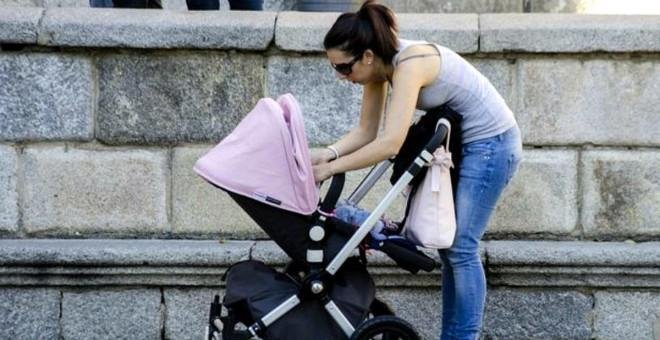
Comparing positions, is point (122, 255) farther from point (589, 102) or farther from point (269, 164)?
point (589, 102)

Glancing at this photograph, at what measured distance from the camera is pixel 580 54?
598 centimetres

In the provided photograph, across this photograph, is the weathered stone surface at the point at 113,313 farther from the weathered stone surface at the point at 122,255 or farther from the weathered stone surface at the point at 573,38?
the weathered stone surface at the point at 573,38

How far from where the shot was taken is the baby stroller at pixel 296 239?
15.4 ft

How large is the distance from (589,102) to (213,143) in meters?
1.95

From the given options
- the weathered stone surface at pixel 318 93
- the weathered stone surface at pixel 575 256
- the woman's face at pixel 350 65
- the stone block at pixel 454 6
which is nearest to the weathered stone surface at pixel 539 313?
the weathered stone surface at pixel 575 256

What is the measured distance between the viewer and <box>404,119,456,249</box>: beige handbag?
476 centimetres

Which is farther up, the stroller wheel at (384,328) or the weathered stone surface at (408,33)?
the weathered stone surface at (408,33)

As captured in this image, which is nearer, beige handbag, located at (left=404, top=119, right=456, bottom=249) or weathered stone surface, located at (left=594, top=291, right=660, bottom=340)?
beige handbag, located at (left=404, top=119, right=456, bottom=249)

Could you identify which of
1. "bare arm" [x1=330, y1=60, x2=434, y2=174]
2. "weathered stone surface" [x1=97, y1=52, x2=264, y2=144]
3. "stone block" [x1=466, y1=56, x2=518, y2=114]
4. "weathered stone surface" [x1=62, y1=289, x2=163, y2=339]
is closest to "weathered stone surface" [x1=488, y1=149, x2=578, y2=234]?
"stone block" [x1=466, y1=56, x2=518, y2=114]

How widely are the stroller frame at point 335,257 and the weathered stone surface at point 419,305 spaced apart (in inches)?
47.3

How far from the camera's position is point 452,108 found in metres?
4.86

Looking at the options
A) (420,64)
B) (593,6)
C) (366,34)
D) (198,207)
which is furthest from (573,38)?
(593,6)

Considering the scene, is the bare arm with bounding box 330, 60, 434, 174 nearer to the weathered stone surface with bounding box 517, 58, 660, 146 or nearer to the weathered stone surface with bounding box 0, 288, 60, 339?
the weathered stone surface with bounding box 517, 58, 660, 146

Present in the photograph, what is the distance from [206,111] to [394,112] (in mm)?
1711
